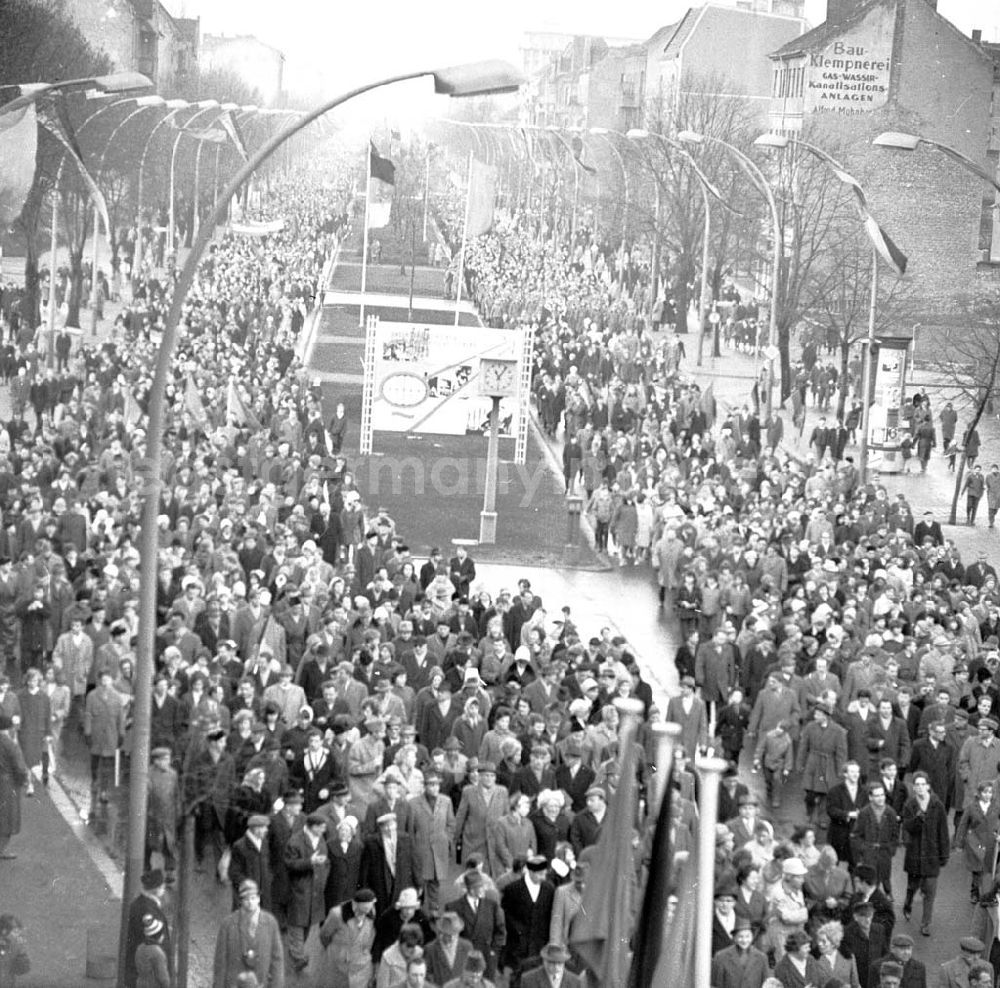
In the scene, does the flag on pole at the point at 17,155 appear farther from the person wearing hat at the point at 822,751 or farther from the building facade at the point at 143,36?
the building facade at the point at 143,36

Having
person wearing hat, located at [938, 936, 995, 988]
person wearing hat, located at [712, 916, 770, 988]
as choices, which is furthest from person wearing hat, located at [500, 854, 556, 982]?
person wearing hat, located at [938, 936, 995, 988]

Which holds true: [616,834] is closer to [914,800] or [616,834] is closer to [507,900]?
[507,900]

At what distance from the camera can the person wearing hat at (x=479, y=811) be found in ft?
48.8

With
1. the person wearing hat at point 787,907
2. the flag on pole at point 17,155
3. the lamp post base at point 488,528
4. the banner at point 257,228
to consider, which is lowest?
the lamp post base at point 488,528

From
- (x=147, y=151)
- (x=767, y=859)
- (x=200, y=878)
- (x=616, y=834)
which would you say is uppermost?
(x=147, y=151)

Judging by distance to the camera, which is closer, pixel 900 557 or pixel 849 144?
pixel 900 557

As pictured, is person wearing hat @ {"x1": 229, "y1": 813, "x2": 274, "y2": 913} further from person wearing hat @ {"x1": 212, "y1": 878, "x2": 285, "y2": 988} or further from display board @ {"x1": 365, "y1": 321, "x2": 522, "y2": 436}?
display board @ {"x1": 365, "y1": 321, "x2": 522, "y2": 436}

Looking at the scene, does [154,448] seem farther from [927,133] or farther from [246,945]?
[927,133]

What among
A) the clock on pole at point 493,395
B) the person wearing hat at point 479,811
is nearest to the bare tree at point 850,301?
the clock on pole at point 493,395

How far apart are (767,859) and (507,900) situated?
1595mm

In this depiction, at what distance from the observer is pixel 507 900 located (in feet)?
45.0

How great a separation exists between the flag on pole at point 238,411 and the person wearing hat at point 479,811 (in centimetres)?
1980

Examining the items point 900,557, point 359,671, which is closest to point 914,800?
point 359,671

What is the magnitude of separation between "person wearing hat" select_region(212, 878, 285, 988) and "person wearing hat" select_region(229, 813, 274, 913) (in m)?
1.53
